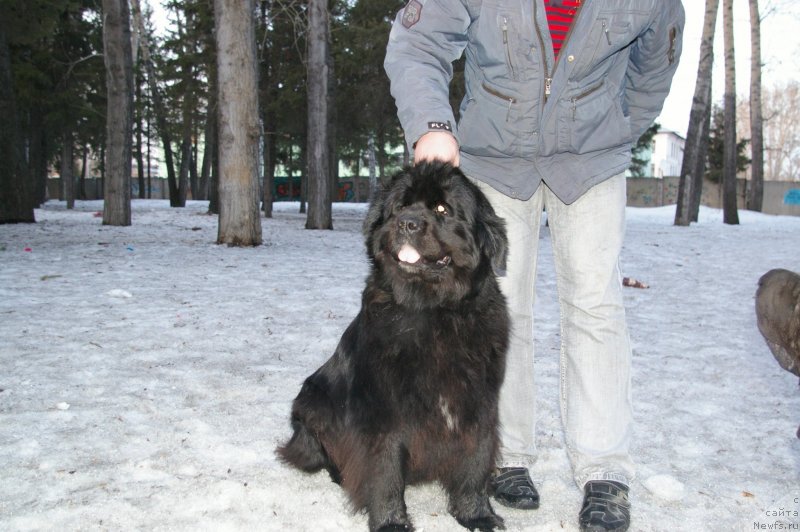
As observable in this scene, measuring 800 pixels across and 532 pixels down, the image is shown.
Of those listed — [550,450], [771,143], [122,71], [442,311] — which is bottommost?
[550,450]

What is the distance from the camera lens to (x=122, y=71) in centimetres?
1352

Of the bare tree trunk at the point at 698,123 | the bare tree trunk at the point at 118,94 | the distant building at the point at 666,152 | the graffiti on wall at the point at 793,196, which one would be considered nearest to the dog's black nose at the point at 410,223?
the bare tree trunk at the point at 118,94

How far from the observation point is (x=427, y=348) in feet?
7.69

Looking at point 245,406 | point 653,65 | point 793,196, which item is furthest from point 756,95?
point 245,406

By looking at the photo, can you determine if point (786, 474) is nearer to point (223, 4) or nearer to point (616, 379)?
→ point (616, 379)

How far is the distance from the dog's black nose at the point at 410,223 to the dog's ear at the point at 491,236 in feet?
0.81

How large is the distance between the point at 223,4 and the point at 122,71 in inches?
194

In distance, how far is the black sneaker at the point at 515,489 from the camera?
2.60 m

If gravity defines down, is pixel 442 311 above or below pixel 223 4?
below

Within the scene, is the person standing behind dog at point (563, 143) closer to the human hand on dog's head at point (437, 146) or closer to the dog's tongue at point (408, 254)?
the human hand on dog's head at point (437, 146)

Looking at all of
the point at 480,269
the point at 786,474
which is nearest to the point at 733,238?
the point at 786,474

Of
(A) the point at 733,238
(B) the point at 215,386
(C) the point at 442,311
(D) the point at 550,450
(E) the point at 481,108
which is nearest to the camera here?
(C) the point at 442,311

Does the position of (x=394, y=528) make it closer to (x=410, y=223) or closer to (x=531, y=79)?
(x=410, y=223)

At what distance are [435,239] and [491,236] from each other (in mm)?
239
